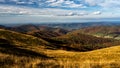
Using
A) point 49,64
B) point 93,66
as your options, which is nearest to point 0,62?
point 49,64

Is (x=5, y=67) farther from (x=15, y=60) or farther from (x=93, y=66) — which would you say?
(x=93, y=66)

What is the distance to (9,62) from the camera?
15523mm

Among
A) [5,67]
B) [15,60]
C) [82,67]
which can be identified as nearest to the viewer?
[5,67]

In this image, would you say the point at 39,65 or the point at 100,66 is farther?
the point at 100,66

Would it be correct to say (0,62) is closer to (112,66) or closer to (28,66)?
(28,66)

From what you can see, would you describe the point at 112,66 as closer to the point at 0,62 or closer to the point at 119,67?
the point at 119,67

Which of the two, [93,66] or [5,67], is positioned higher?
[5,67]

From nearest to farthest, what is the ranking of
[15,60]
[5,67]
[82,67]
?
[5,67], [82,67], [15,60]

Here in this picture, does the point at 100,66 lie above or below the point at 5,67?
below

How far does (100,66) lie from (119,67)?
1.34m

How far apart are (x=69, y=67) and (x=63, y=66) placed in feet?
1.78

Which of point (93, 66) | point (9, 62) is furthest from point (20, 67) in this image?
point (93, 66)

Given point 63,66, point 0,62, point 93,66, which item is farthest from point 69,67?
point 0,62

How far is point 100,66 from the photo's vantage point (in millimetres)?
16375
